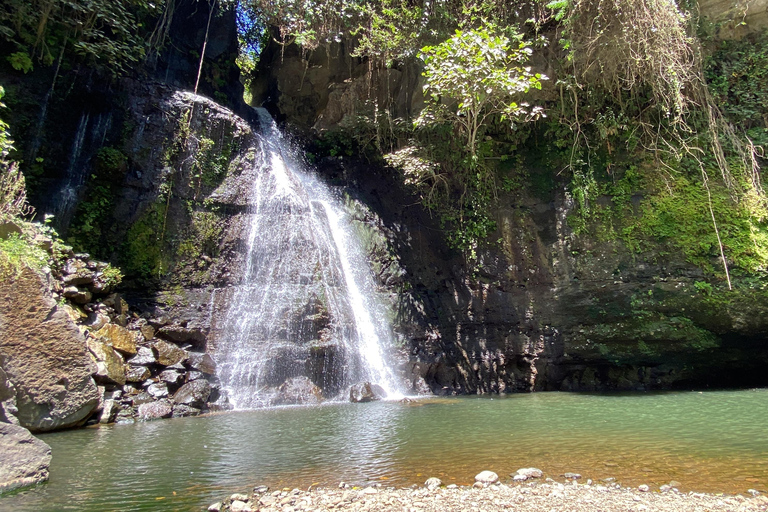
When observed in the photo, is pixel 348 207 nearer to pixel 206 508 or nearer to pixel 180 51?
pixel 180 51

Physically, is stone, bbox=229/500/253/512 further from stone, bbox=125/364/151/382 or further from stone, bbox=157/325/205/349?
stone, bbox=157/325/205/349

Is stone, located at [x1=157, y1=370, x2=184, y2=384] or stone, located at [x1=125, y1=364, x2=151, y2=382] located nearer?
stone, located at [x1=125, y1=364, x2=151, y2=382]

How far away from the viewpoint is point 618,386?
10.4 metres

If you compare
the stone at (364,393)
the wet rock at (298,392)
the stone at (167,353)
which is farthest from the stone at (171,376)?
the stone at (364,393)

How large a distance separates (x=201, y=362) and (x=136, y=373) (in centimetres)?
119

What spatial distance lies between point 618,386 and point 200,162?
10.8m

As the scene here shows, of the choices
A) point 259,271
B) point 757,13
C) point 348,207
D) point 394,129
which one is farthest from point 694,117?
point 259,271

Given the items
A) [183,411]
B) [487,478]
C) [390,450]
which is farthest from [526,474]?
[183,411]

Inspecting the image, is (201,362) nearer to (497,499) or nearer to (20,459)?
(20,459)

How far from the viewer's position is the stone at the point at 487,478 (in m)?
3.66

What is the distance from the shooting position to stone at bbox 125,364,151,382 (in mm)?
7480

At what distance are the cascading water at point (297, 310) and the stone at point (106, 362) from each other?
1.77 m

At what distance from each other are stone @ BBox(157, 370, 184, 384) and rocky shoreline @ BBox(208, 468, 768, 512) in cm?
483

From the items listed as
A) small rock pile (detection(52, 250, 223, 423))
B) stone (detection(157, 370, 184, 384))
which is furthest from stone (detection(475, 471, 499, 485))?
stone (detection(157, 370, 184, 384))
